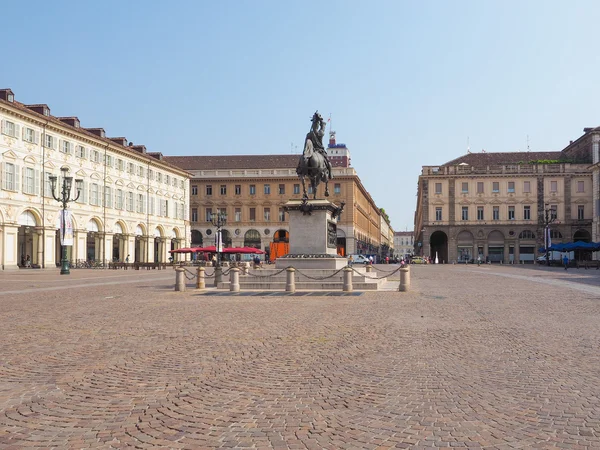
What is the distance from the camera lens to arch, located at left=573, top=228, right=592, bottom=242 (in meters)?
76.9

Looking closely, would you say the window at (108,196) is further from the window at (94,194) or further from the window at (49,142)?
the window at (49,142)

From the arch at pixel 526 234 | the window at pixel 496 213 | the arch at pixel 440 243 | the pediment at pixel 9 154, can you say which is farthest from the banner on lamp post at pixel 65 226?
the arch at pixel 526 234

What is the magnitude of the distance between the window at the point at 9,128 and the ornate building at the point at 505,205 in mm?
51529

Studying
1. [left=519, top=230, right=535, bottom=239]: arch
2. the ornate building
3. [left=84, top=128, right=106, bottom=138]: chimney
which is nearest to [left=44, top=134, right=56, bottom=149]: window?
[left=84, top=128, right=106, bottom=138]: chimney

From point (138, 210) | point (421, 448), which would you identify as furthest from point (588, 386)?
point (138, 210)

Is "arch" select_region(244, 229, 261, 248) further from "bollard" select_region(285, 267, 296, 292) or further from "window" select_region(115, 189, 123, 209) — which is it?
"bollard" select_region(285, 267, 296, 292)

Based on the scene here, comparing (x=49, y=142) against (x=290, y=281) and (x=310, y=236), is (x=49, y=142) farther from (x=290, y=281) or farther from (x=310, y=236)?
(x=290, y=281)

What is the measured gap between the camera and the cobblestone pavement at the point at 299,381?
15.7 feet

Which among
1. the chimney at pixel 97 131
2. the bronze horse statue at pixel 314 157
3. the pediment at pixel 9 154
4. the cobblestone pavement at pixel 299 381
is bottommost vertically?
the cobblestone pavement at pixel 299 381

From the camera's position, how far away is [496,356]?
8.16 m

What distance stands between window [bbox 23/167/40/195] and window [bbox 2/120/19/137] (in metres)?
2.98

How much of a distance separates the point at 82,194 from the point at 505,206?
53.1 metres

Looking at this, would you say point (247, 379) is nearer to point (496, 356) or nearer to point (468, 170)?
point (496, 356)

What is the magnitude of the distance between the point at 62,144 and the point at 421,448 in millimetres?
51495
